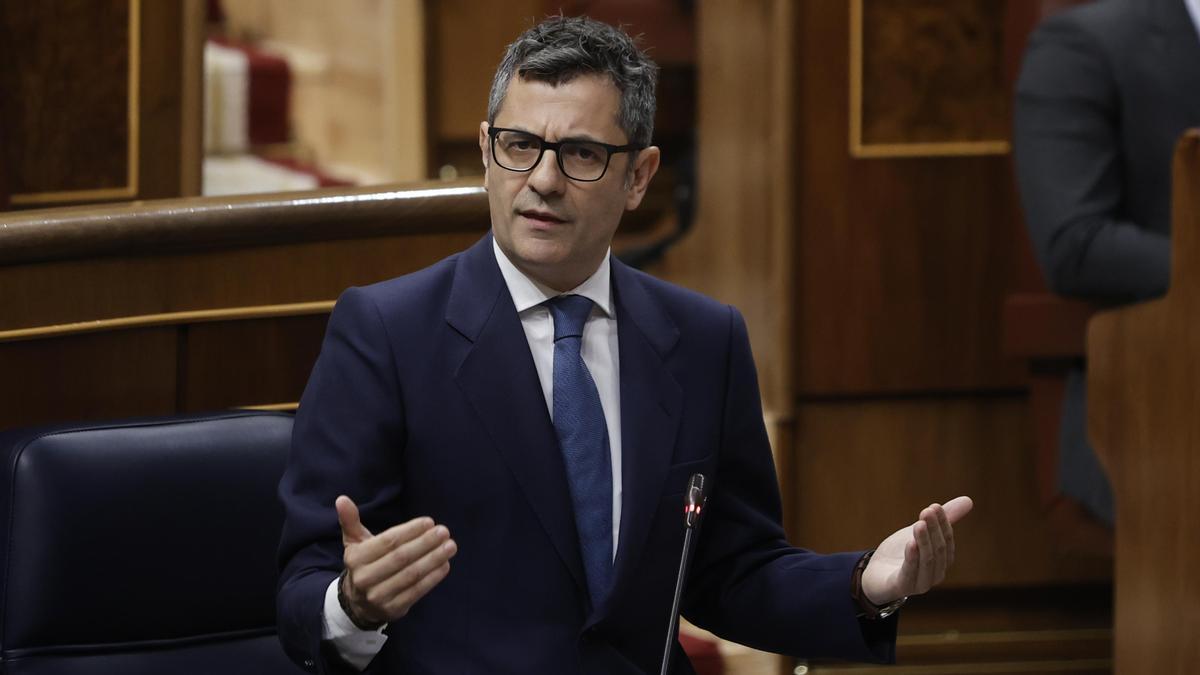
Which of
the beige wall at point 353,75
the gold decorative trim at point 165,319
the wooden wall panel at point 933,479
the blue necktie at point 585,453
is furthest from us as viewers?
the beige wall at point 353,75

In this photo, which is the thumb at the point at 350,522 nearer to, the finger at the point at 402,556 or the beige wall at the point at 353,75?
the finger at the point at 402,556

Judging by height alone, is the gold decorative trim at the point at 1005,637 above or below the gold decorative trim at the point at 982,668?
above

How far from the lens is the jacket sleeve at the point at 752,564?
1.30 meters

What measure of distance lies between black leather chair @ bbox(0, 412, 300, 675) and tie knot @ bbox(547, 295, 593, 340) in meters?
0.26

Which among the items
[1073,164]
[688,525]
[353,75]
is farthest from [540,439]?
[353,75]

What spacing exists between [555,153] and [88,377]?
0.51 metres

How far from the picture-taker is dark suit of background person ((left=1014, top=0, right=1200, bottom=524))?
2408 millimetres

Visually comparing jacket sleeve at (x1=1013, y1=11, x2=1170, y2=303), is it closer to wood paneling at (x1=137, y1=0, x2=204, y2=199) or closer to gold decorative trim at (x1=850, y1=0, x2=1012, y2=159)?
gold decorative trim at (x1=850, y1=0, x2=1012, y2=159)

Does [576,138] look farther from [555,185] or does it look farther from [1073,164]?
[1073,164]

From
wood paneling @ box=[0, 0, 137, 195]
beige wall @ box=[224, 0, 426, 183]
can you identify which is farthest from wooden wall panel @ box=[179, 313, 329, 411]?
beige wall @ box=[224, 0, 426, 183]

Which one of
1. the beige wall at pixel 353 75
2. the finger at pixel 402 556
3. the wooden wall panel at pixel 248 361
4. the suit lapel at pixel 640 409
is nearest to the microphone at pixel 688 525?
the suit lapel at pixel 640 409

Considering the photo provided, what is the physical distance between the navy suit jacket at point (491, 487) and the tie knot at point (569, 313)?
3cm

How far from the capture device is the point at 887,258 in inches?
109

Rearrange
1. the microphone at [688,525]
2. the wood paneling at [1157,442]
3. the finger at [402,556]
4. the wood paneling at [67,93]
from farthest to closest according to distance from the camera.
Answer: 1. the wood paneling at [67,93]
2. the wood paneling at [1157,442]
3. the microphone at [688,525]
4. the finger at [402,556]
